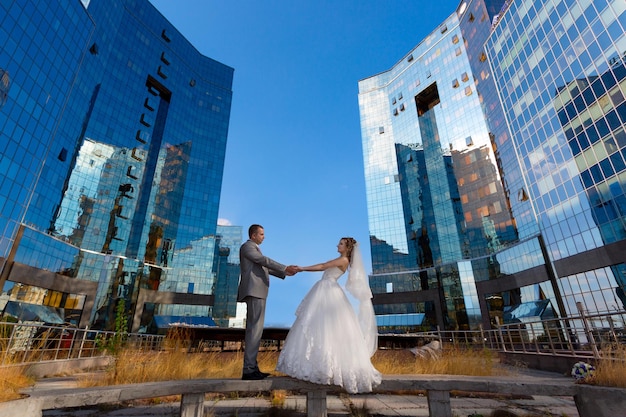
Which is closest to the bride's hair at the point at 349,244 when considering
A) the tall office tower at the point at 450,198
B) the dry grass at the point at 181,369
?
the dry grass at the point at 181,369

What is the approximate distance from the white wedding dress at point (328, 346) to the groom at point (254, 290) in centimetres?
50

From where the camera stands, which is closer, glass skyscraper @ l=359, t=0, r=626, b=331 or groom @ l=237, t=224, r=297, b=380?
groom @ l=237, t=224, r=297, b=380

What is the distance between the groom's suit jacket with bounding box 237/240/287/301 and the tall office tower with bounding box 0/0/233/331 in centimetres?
4004

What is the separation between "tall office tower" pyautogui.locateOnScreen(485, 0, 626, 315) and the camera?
2617 centimetres

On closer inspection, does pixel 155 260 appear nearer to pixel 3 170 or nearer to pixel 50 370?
pixel 3 170

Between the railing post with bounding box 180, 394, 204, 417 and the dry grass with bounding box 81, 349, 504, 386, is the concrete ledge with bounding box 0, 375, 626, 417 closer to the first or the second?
the railing post with bounding box 180, 394, 204, 417

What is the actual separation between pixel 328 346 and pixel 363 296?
1415 millimetres

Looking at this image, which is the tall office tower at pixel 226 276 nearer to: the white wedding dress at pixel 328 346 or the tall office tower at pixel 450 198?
the tall office tower at pixel 450 198

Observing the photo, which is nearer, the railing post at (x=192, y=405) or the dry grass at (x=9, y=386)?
the dry grass at (x=9, y=386)

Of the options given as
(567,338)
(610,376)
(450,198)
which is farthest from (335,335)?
(450,198)

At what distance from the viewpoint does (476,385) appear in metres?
4.62

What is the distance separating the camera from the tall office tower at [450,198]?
43000 mm

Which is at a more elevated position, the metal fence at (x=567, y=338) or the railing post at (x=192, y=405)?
the metal fence at (x=567, y=338)

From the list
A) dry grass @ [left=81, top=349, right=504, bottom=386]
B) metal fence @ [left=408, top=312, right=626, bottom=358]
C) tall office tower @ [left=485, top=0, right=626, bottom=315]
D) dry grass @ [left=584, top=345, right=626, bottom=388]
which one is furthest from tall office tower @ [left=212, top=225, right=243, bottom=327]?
dry grass @ [left=584, top=345, right=626, bottom=388]
